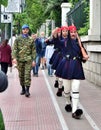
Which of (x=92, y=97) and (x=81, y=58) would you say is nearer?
(x=81, y=58)

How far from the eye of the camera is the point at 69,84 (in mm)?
9445

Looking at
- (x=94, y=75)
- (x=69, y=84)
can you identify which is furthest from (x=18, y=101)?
(x=94, y=75)

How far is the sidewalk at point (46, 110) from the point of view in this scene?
8547mm

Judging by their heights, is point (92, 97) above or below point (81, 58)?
below

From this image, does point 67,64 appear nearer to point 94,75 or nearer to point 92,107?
point 92,107

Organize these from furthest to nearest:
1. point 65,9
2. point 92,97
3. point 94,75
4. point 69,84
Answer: point 65,9, point 94,75, point 92,97, point 69,84

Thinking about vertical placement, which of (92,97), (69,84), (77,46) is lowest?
(92,97)

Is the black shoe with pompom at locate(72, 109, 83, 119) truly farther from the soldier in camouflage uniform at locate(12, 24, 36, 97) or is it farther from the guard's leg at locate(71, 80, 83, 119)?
the soldier in camouflage uniform at locate(12, 24, 36, 97)

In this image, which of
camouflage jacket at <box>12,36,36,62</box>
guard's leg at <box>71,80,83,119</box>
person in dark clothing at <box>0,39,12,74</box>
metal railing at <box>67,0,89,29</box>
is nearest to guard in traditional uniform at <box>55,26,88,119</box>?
guard's leg at <box>71,80,83,119</box>

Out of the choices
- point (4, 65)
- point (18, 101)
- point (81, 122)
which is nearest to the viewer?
point (81, 122)

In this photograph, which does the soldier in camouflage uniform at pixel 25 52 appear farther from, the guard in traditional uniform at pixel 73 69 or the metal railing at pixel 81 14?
the metal railing at pixel 81 14

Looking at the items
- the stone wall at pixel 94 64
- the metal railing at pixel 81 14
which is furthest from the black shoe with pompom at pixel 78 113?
the metal railing at pixel 81 14

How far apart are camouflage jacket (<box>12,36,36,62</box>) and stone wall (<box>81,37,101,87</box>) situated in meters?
2.69

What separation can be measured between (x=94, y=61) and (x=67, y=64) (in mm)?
6195
